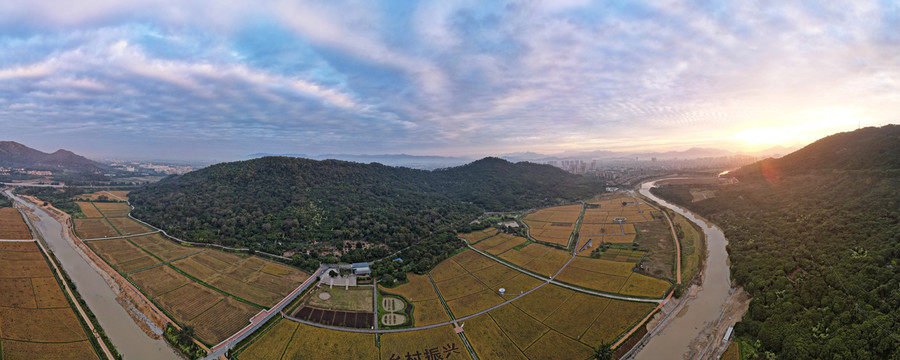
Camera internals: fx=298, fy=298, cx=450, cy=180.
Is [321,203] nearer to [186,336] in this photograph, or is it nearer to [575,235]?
[186,336]

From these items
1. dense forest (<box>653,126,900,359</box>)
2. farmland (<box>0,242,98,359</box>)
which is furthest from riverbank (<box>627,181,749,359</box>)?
farmland (<box>0,242,98,359</box>)

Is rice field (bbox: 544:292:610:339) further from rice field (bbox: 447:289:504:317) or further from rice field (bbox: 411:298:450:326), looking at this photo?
rice field (bbox: 411:298:450:326)

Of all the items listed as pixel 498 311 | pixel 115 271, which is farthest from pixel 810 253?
pixel 115 271

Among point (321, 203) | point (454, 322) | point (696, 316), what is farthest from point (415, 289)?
point (321, 203)

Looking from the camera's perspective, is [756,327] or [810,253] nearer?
[756,327]

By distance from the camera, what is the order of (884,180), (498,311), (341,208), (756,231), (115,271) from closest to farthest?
(498,311), (115,271), (884,180), (756,231), (341,208)

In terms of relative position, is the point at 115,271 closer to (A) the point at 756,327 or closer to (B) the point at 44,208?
(B) the point at 44,208
